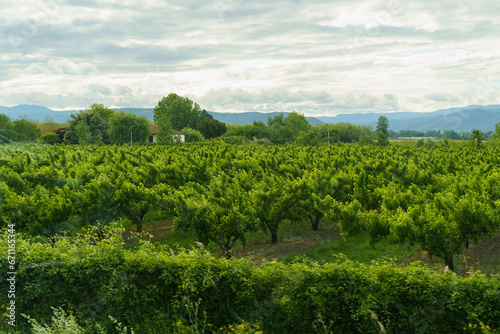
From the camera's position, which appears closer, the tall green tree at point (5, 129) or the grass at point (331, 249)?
the tall green tree at point (5, 129)

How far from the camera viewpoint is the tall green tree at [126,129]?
237ft

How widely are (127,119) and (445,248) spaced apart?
6821 cm

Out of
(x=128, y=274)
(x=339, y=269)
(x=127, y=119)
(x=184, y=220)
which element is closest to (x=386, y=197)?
(x=184, y=220)

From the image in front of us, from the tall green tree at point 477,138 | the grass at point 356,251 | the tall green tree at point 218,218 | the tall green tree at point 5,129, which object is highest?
the tall green tree at point 5,129

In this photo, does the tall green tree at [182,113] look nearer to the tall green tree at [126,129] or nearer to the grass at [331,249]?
the tall green tree at [126,129]

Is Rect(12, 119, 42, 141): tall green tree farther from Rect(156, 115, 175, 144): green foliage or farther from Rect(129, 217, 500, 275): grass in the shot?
Rect(156, 115, 175, 144): green foliage

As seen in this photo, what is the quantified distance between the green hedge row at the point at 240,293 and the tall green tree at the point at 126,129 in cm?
6279

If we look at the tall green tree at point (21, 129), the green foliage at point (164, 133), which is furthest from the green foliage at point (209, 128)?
the tall green tree at point (21, 129)

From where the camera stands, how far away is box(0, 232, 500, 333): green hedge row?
8.44 meters

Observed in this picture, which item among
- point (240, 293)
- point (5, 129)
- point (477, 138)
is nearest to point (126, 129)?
point (477, 138)

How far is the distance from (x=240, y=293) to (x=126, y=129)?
68255 millimetres

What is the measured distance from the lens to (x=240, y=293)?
9.51 m

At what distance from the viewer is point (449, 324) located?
8.41 metres

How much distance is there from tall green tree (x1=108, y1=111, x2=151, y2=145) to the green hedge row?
6279 cm
